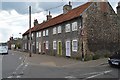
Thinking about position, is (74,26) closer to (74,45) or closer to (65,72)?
(74,45)

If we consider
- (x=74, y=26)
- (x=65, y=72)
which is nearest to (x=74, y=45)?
(x=74, y=26)

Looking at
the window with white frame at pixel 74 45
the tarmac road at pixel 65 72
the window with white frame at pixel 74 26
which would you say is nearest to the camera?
the tarmac road at pixel 65 72

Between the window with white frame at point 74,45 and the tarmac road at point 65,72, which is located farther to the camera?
the window with white frame at point 74,45

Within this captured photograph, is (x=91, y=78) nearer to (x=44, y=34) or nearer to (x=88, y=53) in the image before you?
(x=88, y=53)

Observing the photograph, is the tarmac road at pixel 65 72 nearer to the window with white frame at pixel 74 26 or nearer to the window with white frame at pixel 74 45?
the window with white frame at pixel 74 45

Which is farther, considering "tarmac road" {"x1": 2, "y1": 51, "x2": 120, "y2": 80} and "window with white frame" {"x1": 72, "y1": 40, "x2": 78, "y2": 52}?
"window with white frame" {"x1": 72, "y1": 40, "x2": 78, "y2": 52}

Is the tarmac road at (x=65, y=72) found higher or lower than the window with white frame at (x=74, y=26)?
lower

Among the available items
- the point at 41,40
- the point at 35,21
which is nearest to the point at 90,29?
the point at 41,40

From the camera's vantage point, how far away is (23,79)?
10.7 metres

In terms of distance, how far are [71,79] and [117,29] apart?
1736cm

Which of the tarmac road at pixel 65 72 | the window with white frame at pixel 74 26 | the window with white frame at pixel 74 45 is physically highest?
the window with white frame at pixel 74 26

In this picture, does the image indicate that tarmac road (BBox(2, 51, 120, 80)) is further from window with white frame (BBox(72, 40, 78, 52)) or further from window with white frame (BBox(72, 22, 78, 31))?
window with white frame (BBox(72, 22, 78, 31))

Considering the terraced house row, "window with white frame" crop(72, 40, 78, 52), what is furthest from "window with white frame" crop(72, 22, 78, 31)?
"window with white frame" crop(72, 40, 78, 52)

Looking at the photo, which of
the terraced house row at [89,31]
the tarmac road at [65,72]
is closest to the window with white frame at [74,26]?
the terraced house row at [89,31]
